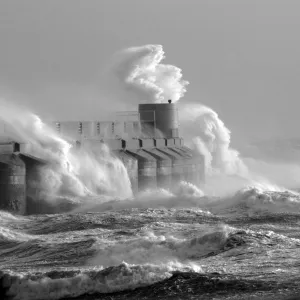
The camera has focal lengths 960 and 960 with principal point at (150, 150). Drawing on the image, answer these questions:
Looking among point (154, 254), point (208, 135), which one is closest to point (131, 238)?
point (154, 254)

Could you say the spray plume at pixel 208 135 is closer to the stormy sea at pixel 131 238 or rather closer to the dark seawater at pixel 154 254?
the stormy sea at pixel 131 238

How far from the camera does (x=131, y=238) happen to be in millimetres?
23453

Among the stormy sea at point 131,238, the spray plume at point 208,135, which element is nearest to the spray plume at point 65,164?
the stormy sea at point 131,238

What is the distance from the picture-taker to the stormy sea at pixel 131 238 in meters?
16.9

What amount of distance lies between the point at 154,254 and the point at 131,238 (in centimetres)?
299

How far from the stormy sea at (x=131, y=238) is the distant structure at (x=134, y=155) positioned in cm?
54

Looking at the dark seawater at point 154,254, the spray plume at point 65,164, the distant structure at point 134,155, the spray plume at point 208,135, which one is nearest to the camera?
the dark seawater at point 154,254

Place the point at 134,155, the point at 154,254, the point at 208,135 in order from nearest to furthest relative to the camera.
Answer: the point at 154,254 < the point at 134,155 < the point at 208,135

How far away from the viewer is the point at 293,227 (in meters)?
26.5

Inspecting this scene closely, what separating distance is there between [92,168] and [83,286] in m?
21.8

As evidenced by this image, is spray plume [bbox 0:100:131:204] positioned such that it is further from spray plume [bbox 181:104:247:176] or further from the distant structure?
spray plume [bbox 181:104:247:176]

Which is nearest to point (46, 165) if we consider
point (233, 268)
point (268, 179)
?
point (233, 268)

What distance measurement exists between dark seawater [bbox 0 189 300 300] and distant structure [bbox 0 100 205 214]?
1.21m

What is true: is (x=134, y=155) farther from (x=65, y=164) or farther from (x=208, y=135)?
(x=208, y=135)
